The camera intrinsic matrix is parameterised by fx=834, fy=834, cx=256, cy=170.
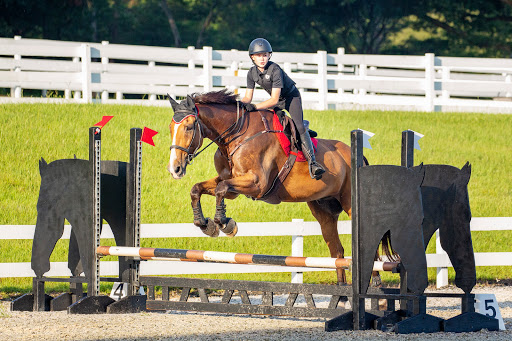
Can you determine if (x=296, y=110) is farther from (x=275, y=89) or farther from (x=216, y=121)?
(x=216, y=121)

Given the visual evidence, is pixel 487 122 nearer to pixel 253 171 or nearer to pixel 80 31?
pixel 253 171

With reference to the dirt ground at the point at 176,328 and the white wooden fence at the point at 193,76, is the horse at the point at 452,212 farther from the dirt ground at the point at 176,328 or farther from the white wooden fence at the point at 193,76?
the white wooden fence at the point at 193,76

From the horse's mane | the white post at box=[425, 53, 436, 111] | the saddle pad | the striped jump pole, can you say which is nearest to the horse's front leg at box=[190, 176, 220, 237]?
the striped jump pole

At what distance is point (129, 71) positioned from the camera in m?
18.1

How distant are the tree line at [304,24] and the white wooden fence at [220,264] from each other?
858 inches

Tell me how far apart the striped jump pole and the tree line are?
24.0 meters

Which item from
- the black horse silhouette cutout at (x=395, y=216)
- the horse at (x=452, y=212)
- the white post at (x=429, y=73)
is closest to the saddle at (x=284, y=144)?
the black horse silhouette cutout at (x=395, y=216)

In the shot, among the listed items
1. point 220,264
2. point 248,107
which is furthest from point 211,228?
point 220,264

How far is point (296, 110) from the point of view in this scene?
8328mm

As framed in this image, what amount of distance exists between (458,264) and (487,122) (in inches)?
481

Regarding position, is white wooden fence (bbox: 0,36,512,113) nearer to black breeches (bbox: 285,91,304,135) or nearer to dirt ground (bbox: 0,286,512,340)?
black breeches (bbox: 285,91,304,135)

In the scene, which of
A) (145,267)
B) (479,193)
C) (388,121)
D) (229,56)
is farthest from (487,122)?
(145,267)

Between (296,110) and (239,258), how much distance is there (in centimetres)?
175

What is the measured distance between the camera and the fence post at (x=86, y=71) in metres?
16.1
